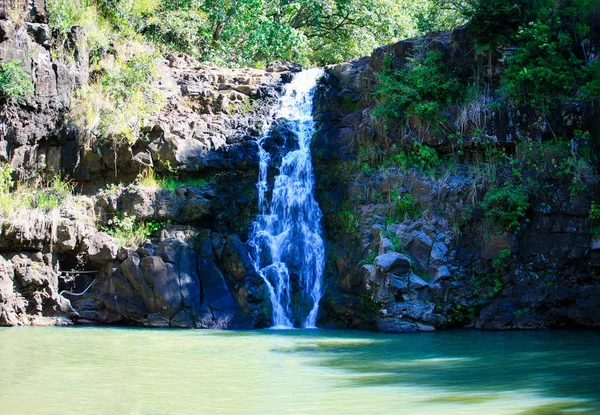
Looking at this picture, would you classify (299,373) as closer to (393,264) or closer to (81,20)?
(393,264)

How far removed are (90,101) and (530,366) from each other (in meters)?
13.0

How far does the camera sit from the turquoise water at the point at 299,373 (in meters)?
6.80

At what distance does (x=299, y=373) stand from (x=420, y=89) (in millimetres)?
10609

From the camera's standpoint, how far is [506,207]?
1527 centimetres

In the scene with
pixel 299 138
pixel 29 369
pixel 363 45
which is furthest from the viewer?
pixel 363 45

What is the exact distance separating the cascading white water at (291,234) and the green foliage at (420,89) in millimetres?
2215

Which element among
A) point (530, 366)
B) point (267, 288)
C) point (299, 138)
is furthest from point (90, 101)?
point (530, 366)

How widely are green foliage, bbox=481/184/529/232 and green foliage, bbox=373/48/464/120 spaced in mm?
2841

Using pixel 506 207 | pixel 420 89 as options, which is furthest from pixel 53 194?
pixel 506 207

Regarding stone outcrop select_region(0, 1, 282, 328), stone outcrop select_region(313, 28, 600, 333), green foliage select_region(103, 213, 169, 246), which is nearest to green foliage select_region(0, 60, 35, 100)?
stone outcrop select_region(0, 1, 282, 328)

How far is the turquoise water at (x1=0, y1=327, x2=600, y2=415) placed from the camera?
22.3ft

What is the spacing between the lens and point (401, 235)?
51.6 ft

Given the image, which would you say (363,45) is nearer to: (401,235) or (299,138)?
(299,138)

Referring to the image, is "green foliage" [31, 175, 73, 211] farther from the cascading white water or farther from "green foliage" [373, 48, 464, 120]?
"green foliage" [373, 48, 464, 120]
